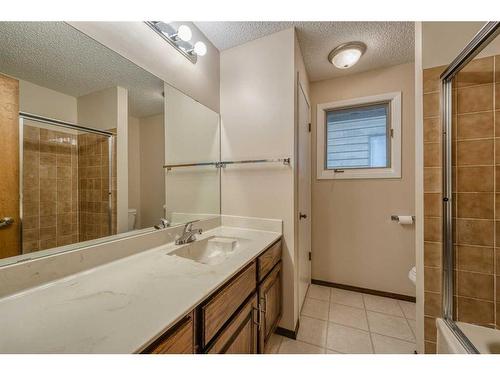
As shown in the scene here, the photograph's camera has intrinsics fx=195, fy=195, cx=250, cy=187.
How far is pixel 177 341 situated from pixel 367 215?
205cm

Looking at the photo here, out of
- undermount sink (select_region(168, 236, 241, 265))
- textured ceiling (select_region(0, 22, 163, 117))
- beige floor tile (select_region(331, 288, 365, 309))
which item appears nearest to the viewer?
textured ceiling (select_region(0, 22, 163, 117))

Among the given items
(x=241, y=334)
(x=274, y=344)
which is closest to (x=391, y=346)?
Result: (x=274, y=344)

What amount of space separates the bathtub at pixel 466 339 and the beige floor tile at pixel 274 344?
36.4 inches

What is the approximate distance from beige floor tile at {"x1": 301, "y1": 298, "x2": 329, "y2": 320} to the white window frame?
126 centimetres

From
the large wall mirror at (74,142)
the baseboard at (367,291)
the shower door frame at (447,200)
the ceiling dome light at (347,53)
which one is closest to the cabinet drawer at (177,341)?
the large wall mirror at (74,142)

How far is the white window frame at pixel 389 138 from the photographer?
6.22 feet

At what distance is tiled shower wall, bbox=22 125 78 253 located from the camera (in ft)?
2.40

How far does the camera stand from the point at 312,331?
4.99 ft

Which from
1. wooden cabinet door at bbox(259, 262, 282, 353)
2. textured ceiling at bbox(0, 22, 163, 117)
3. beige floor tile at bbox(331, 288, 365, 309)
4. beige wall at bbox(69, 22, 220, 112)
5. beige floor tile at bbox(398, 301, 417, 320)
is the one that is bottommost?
beige floor tile at bbox(331, 288, 365, 309)

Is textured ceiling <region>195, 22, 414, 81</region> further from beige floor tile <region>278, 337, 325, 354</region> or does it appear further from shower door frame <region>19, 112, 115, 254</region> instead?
beige floor tile <region>278, 337, 325, 354</region>

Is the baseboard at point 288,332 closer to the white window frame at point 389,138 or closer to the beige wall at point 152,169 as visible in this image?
the beige wall at point 152,169

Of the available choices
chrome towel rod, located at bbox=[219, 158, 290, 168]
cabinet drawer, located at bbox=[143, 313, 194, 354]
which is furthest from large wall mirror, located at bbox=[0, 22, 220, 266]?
cabinet drawer, located at bbox=[143, 313, 194, 354]
